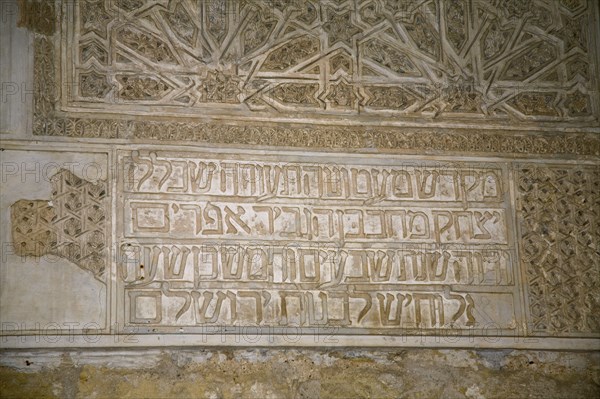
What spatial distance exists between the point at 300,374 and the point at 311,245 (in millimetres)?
620

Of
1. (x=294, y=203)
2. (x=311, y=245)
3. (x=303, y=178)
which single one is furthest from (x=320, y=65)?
(x=311, y=245)

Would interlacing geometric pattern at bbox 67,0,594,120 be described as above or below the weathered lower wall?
above

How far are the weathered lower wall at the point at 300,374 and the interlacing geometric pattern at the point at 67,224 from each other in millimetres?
447

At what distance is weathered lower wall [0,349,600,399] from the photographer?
458 centimetres

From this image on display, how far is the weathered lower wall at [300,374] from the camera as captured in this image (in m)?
4.58

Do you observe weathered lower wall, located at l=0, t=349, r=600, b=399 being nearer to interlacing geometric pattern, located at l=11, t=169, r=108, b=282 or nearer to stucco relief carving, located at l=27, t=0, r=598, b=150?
interlacing geometric pattern, located at l=11, t=169, r=108, b=282

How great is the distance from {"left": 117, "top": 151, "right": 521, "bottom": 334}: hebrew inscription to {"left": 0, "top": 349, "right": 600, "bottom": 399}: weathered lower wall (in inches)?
6.0

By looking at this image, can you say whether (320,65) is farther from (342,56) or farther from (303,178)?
(303,178)

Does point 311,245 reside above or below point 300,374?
above

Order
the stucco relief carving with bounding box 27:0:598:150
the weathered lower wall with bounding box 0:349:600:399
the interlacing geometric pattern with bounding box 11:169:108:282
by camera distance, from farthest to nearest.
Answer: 1. the stucco relief carving with bounding box 27:0:598:150
2. the interlacing geometric pattern with bounding box 11:169:108:282
3. the weathered lower wall with bounding box 0:349:600:399

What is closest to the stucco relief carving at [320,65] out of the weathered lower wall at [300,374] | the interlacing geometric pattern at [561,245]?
the interlacing geometric pattern at [561,245]

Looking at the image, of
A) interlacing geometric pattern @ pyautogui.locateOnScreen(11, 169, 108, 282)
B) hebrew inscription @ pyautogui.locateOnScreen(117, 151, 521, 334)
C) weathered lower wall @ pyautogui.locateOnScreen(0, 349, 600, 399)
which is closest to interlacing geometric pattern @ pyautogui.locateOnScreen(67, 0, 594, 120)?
hebrew inscription @ pyautogui.locateOnScreen(117, 151, 521, 334)

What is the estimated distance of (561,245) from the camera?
5.16m

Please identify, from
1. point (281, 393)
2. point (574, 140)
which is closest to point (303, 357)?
point (281, 393)
